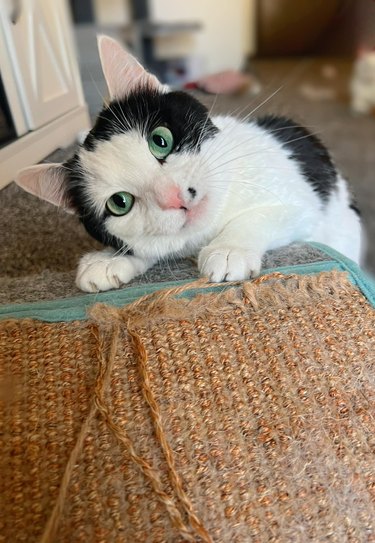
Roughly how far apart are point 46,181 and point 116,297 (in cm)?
29

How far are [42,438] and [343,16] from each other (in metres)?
1.82

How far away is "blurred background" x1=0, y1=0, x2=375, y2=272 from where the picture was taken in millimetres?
1201

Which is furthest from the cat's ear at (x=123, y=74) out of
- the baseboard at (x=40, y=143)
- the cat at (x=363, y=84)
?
the cat at (x=363, y=84)

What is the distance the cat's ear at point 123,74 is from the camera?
2.61 feet

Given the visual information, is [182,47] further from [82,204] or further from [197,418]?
[197,418]

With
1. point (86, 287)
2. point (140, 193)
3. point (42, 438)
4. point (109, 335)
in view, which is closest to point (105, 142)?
point (140, 193)

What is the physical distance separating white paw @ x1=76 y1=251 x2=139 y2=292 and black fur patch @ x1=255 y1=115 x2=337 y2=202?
44cm

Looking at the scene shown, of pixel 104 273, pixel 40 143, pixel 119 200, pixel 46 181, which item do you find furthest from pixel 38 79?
pixel 104 273

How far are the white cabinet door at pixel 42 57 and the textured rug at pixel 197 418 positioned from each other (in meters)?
1.12

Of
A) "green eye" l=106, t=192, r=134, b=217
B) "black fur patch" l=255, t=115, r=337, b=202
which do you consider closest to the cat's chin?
"green eye" l=106, t=192, r=134, b=217

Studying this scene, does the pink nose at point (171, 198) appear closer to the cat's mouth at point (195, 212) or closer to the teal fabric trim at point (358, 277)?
the cat's mouth at point (195, 212)

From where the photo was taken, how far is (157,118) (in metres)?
0.75

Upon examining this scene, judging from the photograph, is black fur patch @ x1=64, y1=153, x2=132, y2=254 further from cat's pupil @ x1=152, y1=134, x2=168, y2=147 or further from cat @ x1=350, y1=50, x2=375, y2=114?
cat @ x1=350, y1=50, x2=375, y2=114

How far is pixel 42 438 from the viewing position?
0.46m
